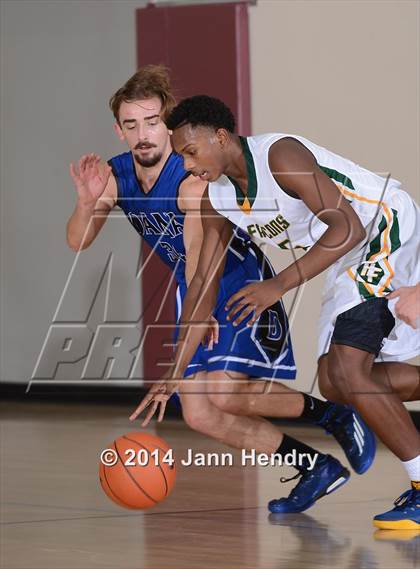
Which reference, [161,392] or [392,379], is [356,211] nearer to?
[392,379]

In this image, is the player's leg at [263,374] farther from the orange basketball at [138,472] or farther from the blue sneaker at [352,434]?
the orange basketball at [138,472]

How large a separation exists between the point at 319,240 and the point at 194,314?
0.64m

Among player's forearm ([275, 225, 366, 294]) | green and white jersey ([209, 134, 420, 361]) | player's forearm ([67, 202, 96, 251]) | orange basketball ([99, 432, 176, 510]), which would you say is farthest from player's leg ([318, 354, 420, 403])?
player's forearm ([67, 202, 96, 251])

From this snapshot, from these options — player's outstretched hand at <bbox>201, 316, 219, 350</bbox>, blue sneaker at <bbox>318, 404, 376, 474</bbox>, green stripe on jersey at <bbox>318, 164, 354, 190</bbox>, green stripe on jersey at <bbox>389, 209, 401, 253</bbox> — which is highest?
green stripe on jersey at <bbox>318, 164, 354, 190</bbox>

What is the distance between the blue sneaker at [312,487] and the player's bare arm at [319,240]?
911 millimetres

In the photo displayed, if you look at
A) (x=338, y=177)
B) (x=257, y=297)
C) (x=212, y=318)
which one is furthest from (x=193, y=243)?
(x=257, y=297)

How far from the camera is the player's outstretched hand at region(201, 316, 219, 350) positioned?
465 cm

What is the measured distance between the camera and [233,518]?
455 centimetres

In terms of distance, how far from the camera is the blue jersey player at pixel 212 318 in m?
4.69

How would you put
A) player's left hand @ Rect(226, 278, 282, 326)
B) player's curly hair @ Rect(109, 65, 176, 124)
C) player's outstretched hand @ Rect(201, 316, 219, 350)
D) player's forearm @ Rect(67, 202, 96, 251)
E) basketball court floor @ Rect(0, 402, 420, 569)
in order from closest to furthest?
1. basketball court floor @ Rect(0, 402, 420, 569)
2. player's left hand @ Rect(226, 278, 282, 326)
3. player's outstretched hand @ Rect(201, 316, 219, 350)
4. player's curly hair @ Rect(109, 65, 176, 124)
5. player's forearm @ Rect(67, 202, 96, 251)

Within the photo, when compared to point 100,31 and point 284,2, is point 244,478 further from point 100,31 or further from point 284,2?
point 100,31

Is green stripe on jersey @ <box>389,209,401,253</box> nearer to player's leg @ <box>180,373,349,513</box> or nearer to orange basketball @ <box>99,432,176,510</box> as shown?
player's leg @ <box>180,373,349,513</box>

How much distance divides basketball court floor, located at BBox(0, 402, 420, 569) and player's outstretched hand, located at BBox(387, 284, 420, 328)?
72 centimetres

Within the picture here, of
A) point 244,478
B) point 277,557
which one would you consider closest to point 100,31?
point 244,478
